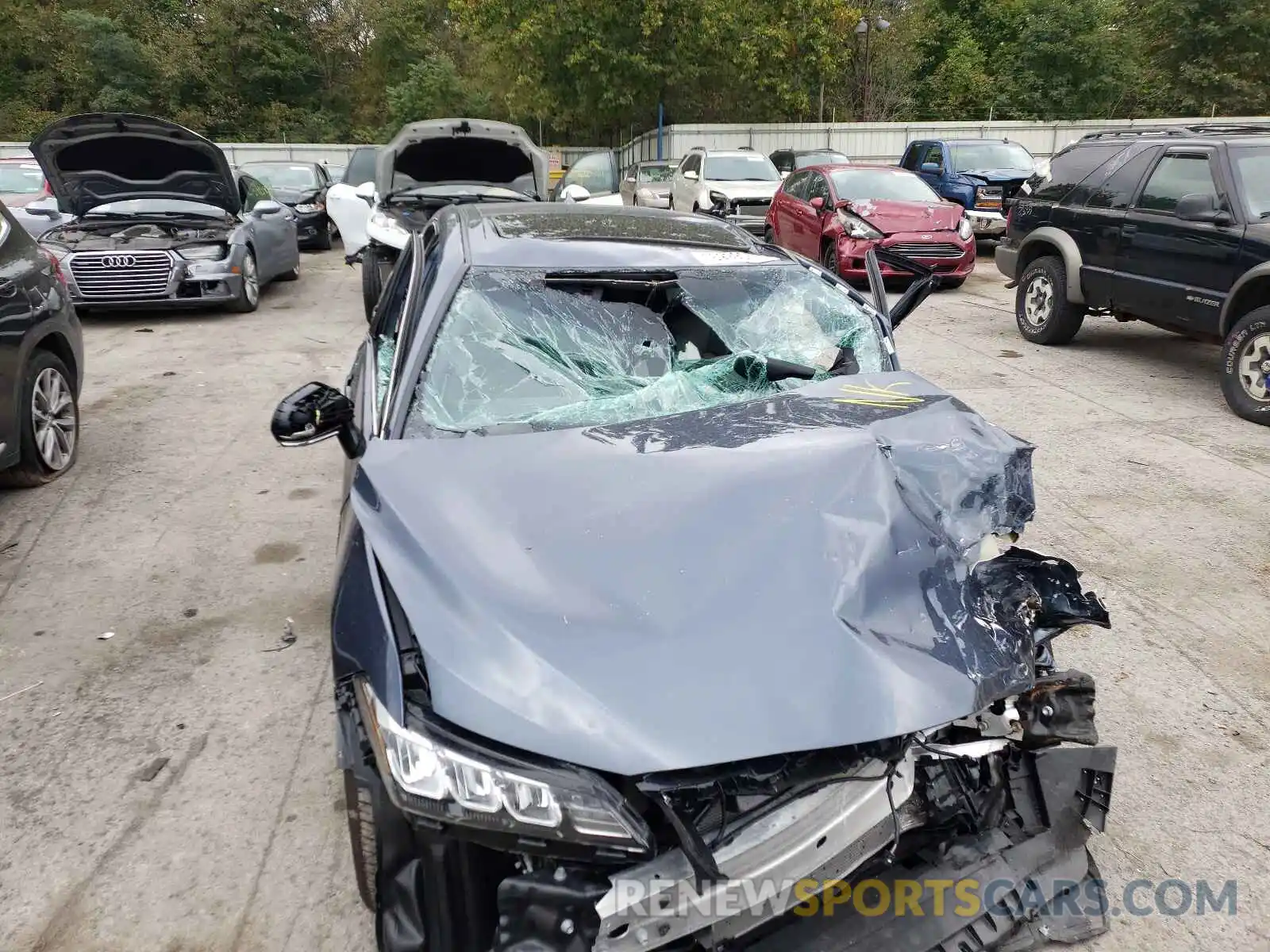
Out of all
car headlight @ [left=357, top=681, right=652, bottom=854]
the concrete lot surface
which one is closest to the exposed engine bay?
the concrete lot surface

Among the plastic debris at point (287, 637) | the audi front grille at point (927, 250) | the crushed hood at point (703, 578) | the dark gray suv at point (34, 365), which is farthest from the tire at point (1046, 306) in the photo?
the dark gray suv at point (34, 365)

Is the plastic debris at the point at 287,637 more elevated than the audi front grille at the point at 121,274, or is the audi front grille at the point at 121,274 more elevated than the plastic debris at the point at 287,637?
the audi front grille at the point at 121,274

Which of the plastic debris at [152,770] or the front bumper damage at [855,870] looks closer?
the front bumper damage at [855,870]

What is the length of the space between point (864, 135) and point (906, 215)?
1612 cm

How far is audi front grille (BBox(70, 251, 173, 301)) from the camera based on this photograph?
29.7 ft

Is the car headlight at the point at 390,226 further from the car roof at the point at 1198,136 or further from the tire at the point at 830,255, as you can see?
the car roof at the point at 1198,136

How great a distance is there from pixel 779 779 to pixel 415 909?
0.78 meters

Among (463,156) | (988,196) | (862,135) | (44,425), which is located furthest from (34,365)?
(862,135)

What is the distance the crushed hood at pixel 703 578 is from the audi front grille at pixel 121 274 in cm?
780

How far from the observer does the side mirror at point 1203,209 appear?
22.5 ft

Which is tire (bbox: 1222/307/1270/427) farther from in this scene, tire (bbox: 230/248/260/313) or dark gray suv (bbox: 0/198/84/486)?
tire (bbox: 230/248/260/313)

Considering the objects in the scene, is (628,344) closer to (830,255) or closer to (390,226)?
(390,226)

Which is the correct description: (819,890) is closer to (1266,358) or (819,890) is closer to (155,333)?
(1266,358)

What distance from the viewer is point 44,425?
537 centimetres
